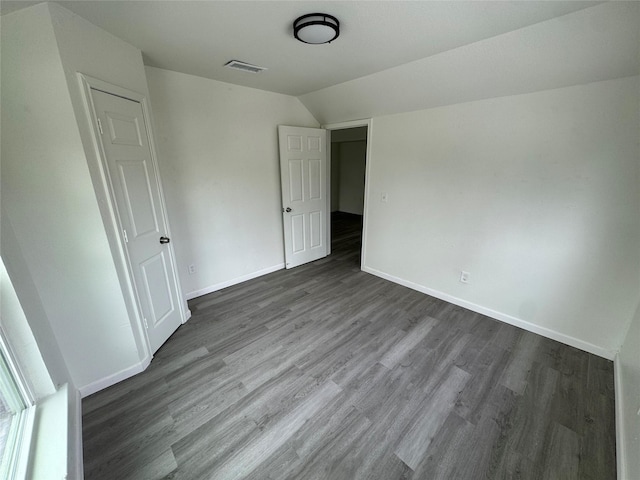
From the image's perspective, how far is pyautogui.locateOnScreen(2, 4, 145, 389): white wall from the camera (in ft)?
4.40

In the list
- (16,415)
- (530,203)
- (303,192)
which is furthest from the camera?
(303,192)

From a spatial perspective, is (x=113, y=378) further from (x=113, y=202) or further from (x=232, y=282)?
(x=232, y=282)

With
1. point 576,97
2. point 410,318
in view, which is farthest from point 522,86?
point 410,318

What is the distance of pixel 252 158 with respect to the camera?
323 cm

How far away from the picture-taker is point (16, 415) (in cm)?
123

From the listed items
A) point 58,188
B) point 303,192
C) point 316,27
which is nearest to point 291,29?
point 316,27

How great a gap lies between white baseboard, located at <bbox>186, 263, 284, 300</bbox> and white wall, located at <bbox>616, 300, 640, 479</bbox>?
3412 mm

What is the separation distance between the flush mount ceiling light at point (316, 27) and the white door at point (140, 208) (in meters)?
1.35

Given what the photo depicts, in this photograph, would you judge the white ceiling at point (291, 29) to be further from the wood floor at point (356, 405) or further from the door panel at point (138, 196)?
the wood floor at point (356, 405)

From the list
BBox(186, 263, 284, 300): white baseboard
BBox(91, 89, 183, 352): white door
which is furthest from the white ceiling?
BBox(186, 263, 284, 300): white baseboard

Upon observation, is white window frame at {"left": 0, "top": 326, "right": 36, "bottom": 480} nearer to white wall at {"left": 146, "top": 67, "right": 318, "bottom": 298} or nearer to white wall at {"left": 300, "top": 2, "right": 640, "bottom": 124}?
white wall at {"left": 146, "top": 67, "right": 318, "bottom": 298}

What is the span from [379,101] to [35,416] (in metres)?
3.58

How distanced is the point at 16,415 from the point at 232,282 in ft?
7.19

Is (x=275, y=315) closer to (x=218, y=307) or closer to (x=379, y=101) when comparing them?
(x=218, y=307)
